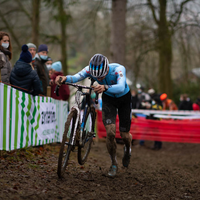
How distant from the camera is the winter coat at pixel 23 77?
22.2 ft

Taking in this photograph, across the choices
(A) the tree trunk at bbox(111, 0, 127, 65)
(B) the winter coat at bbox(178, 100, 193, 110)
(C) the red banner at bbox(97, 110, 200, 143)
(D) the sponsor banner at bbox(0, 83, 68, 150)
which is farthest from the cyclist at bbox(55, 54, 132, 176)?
(B) the winter coat at bbox(178, 100, 193, 110)

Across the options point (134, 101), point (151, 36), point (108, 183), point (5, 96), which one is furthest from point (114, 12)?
point (108, 183)

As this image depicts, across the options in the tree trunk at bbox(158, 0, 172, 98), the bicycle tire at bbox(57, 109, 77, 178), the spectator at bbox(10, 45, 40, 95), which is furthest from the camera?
the tree trunk at bbox(158, 0, 172, 98)

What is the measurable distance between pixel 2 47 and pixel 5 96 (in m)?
1.38

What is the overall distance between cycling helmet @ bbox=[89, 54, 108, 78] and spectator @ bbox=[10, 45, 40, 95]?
2.01m

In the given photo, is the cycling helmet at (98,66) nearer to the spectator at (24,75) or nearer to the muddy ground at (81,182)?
the muddy ground at (81,182)

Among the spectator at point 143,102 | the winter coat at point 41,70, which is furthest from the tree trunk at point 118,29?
the winter coat at point 41,70

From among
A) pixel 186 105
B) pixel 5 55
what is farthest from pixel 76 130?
pixel 186 105

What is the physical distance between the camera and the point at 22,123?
6.67 meters

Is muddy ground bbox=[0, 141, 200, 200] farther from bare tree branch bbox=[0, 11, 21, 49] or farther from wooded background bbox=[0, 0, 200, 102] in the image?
bare tree branch bbox=[0, 11, 21, 49]

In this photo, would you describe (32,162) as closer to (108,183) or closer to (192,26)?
(108,183)

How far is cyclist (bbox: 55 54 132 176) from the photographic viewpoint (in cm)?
526

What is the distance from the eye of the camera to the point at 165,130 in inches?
495

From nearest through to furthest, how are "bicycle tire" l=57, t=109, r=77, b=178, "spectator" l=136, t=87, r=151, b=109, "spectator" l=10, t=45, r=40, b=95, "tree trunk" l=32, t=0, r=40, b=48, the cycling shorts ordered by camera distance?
"bicycle tire" l=57, t=109, r=77, b=178
the cycling shorts
"spectator" l=10, t=45, r=40, b=95
"spectator" l=136, t=87, r=151, b=109
"tree trunk" l=32, t=0, r=40, b=48
